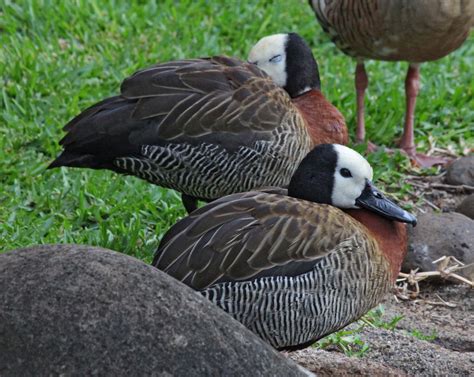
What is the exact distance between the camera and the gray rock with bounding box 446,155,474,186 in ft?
23.1

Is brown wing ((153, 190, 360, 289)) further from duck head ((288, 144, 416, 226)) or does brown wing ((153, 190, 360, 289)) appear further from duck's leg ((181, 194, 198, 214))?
duck's leg ((181, 194, 198, 214))

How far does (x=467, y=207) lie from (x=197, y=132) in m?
1.86

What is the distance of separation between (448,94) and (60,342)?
5698mm

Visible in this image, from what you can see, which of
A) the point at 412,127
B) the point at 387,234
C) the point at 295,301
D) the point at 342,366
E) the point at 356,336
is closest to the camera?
the point at 342,366

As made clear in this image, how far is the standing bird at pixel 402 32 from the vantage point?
7.11 meters

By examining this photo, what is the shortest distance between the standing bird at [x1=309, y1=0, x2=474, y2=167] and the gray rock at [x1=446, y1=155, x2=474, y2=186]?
0.91 feet

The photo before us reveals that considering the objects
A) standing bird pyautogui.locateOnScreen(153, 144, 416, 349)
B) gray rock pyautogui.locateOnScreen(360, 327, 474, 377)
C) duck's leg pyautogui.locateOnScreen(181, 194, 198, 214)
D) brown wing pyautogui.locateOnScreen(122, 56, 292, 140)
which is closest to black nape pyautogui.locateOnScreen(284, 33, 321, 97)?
brown wing pyautogui.locateOnScreen(122, 56, 292, 140)

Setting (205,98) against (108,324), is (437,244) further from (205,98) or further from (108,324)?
(108,324)

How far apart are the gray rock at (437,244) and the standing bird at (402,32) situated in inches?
56.8

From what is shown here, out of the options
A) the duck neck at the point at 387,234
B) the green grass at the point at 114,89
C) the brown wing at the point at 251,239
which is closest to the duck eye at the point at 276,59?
the green grass at the point at 114,89

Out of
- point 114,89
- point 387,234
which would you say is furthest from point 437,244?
point 114,89

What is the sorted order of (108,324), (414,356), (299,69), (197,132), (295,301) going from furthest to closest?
(299,69)
(197,132)
(414,356)
(295,301)
(108,324)

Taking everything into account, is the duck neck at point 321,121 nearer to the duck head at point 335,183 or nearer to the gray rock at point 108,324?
the duck head at point 335,183

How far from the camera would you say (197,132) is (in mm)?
5617
